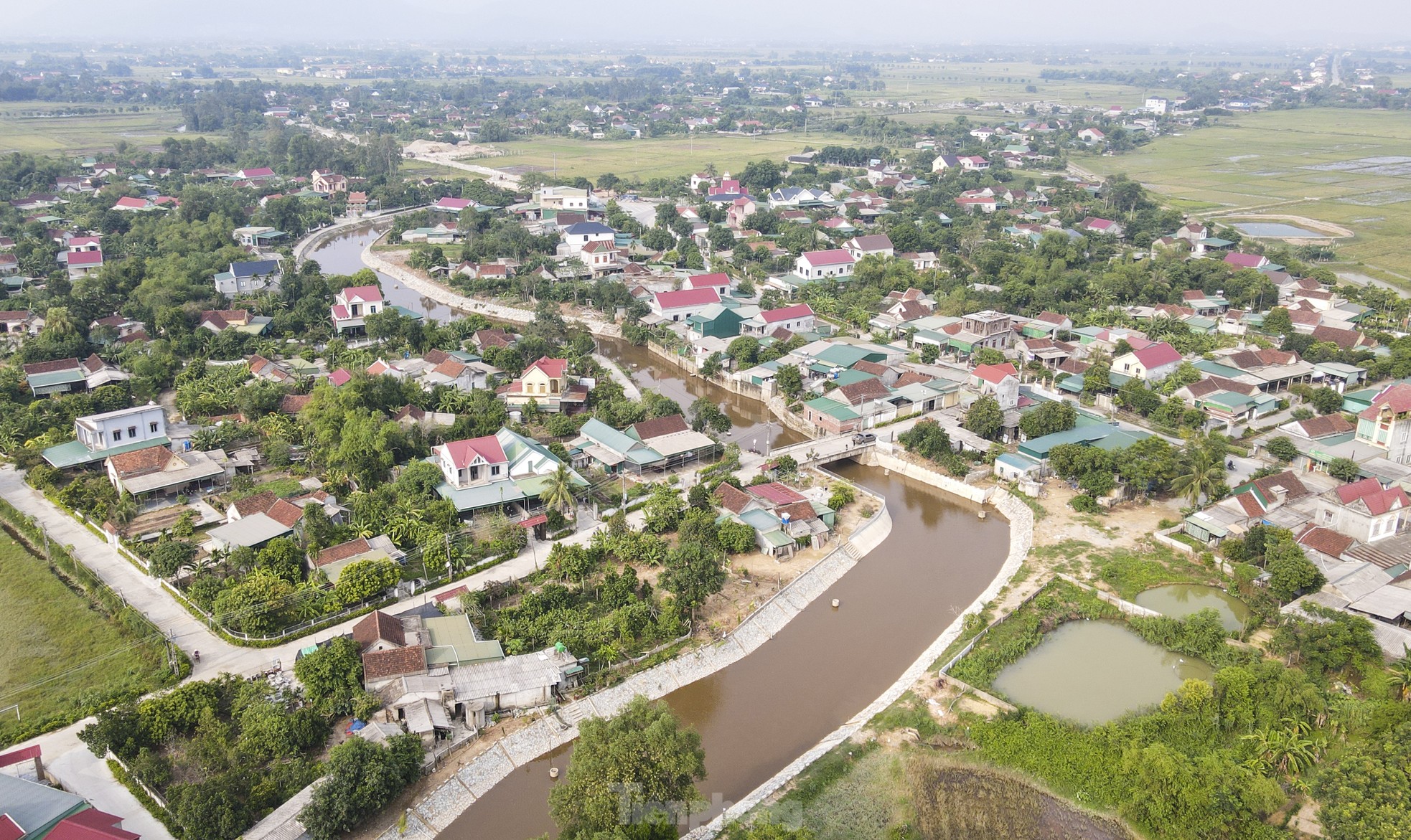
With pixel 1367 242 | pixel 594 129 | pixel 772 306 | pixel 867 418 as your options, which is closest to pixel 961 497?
pixel 867 418

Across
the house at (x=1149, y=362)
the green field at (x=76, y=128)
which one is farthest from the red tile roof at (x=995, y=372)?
the green field at (x=76, y=128)

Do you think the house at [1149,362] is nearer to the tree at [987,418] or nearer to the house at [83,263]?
the tree at [987,418]

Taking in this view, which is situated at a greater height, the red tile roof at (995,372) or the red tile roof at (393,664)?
the red tile roof at (995,372)

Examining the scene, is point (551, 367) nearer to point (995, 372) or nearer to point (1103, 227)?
point (995, 372)

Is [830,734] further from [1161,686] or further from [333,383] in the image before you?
[333,383]

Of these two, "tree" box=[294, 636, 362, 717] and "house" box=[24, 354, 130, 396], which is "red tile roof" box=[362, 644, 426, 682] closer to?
"tree" box=[294, 636, 362, 717]

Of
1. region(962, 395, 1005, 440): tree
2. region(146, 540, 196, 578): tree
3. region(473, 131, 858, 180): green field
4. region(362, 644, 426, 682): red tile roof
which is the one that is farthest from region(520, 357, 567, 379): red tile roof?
region(473, 131, 858, 180): green field
